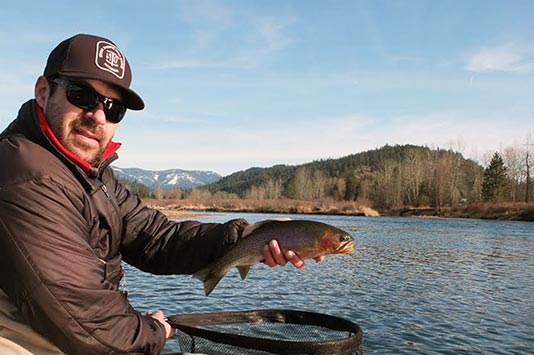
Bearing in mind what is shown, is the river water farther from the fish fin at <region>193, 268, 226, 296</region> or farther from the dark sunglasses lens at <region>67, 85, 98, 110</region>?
the dark sunglasses lens at <region>67, 85, 98, 110</region>

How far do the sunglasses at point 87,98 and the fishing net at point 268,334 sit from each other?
5.88 feet

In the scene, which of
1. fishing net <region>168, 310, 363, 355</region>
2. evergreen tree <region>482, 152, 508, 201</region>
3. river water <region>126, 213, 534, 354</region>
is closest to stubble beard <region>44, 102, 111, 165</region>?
fishing net <region>168, 310, 363, 355</region>

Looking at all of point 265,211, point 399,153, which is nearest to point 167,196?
point 265,211

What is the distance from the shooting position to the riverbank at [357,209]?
5653 centimetres

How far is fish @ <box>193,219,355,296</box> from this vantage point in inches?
134

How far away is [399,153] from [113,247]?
204 m

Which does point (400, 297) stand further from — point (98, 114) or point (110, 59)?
point (110, 59)

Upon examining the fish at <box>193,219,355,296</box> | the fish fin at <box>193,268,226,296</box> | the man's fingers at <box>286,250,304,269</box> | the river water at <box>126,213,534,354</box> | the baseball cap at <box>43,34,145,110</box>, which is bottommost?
the river water at <box>126,213,534,354</box>

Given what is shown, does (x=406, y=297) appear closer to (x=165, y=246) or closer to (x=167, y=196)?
(x=165, y=246)

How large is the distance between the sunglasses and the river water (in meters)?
6.29

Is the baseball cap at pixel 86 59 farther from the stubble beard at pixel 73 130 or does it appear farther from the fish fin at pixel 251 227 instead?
the fish fin at pixel 251 227

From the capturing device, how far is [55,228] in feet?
7.73

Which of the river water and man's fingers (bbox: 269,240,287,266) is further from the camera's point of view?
the river water

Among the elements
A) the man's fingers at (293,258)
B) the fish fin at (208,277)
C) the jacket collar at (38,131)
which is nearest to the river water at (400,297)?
the fish fin at (208,277)
